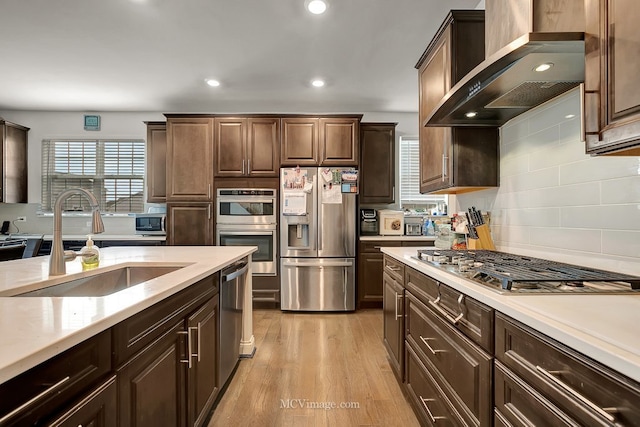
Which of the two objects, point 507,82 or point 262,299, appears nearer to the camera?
point 507,82

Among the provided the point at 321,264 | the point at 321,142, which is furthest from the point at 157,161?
the point at 321,264

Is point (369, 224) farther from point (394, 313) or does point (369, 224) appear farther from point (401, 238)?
point (394, 313)

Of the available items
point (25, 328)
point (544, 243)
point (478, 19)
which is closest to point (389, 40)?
point (478, 19)

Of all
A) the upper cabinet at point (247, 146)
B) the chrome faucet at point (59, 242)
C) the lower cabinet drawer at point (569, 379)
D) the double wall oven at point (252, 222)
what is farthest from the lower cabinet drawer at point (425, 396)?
the upper cabinet at point (247, 146)

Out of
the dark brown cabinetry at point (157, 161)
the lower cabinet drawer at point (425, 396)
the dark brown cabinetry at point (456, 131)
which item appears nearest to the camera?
the lower cabinet drawer at point (425, 396)

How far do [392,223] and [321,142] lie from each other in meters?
1.34

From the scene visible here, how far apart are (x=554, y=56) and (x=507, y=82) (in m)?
0.25

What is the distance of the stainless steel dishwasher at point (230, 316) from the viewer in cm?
184

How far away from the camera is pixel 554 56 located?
111 cm

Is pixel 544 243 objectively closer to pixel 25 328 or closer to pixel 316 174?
pixel 25 328

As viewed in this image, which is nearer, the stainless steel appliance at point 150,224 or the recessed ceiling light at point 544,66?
the recessed ceiling light at point 544,66

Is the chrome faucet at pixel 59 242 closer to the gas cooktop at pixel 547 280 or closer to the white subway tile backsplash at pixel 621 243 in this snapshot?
the gas cooktop at pixel 547 280

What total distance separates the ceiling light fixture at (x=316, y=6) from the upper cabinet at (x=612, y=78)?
5.63 ft

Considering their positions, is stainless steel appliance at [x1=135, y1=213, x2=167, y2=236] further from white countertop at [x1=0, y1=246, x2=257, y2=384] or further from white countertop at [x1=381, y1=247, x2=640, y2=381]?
white countertop at [x1=381, y1=247, x2=640, y2=381]
